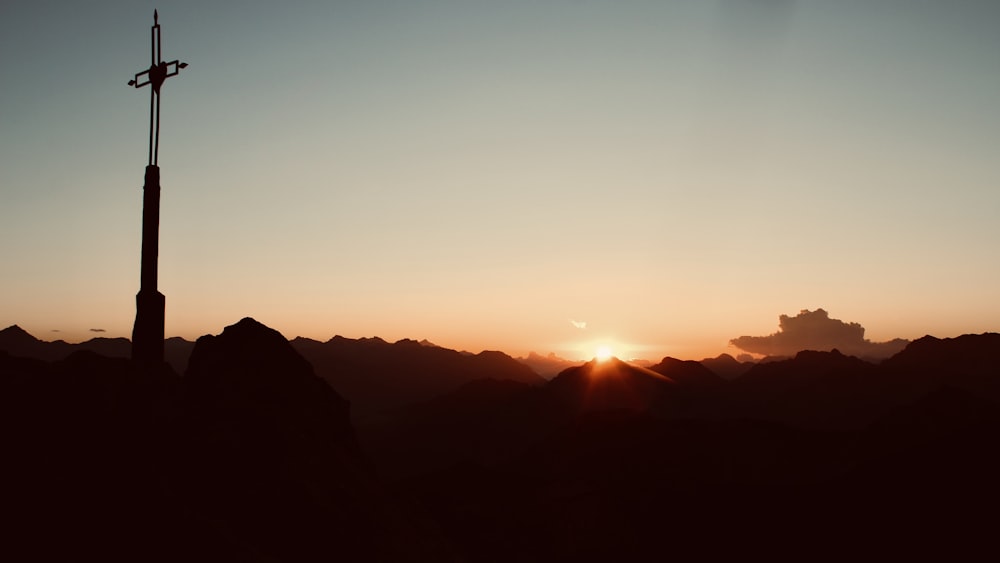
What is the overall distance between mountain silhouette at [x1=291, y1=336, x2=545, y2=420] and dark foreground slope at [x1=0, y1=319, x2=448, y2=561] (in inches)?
4160

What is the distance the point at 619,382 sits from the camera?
112 m

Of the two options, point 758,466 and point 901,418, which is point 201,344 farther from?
point 901,418

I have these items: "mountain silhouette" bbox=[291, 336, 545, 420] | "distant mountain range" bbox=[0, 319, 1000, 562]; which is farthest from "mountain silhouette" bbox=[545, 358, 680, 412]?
"mountain silhouette" bbox=[291, 336, 545, 420]

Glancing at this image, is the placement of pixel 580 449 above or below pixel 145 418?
below

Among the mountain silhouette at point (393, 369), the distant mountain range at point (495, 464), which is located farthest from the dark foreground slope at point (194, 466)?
the mountain silhouette at point (393, 369)

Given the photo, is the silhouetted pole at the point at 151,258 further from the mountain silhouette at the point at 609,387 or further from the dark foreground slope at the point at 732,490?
the mountain silhouette at the point at 609,387

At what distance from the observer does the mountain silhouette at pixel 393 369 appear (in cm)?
15300

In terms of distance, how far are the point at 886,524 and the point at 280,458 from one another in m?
39.1

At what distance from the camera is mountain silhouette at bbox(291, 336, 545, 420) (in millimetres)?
153000

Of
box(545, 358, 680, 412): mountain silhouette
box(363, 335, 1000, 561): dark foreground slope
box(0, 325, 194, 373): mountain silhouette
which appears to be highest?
Answer: box(0, 325, 194, 373): mountain silhouette

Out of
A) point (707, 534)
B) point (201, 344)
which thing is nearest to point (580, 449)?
point (707, 534)

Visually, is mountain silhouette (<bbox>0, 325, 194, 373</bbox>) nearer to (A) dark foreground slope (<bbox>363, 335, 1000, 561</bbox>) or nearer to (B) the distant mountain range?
(B) the distant mountain range

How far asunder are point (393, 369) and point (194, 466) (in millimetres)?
155772

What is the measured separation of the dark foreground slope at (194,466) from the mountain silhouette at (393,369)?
105672mm
